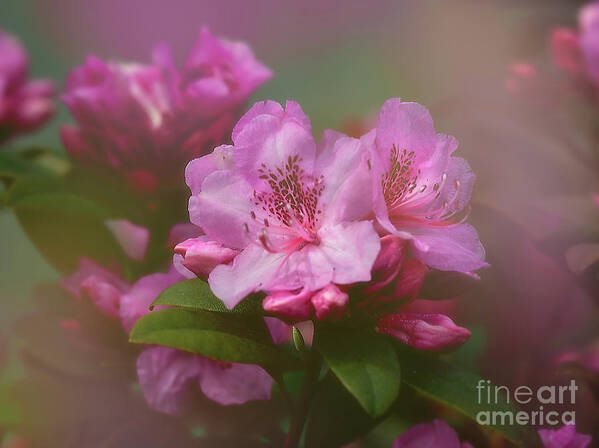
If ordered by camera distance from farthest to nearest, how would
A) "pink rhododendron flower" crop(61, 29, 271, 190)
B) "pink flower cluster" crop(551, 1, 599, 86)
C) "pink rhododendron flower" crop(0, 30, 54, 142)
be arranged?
1. "pink rhododendron flower" crop(0, 30, 54, 142)
2. "pink flower cluster" crop(551, 1, 599, 86)
3. "pink rhododendron flower" crop(61, 29, 271, 190)

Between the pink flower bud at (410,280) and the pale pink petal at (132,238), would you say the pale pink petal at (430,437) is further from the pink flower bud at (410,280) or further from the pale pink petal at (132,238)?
the pale pink petal at (132,238)

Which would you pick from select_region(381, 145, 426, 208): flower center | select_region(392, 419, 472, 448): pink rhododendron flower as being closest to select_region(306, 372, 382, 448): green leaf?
select_region(392, 419, 472, 448): pink rhododendron flower

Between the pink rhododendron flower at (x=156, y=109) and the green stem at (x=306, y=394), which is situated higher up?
the pink rhododendron flower at (x=156, y=109)

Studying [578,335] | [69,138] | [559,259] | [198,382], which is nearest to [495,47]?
[578,335]

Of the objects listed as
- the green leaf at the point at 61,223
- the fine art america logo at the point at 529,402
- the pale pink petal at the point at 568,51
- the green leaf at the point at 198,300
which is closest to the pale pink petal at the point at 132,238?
the green leaf at the point at 61,223

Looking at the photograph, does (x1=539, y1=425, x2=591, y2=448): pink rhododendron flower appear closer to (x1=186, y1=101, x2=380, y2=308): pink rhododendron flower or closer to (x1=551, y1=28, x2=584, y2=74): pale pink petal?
(x1=186, y1=101, x2=380, y2=308): pink rhododendron flower
